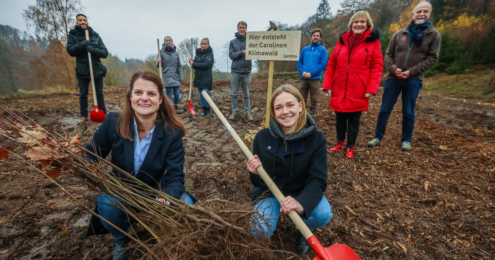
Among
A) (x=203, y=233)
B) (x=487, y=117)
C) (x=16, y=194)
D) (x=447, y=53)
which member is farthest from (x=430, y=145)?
(x=447, y=53)

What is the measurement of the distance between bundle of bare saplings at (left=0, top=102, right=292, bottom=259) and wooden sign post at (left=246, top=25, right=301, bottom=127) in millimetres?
2032

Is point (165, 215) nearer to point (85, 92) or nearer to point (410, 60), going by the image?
point (410, 60)

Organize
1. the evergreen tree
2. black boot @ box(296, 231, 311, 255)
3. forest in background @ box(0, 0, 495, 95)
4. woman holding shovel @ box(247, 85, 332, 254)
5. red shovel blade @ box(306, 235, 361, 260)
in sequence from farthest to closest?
the evergreen tree < forest in background @ box(0, 0, 495, 95) < black boot @ box(296, 231, 311, 255) < woman holding shovel @ box(247, 85, 332, 254) < red shovel blade @ box(306, 235, 361, 260)

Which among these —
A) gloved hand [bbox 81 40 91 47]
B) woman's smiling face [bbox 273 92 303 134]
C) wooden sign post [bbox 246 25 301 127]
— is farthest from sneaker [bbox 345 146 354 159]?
gloved hand [bbox 81 40 91 47]

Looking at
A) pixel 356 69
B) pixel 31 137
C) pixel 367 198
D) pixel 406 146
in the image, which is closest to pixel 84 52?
pixel 31 137

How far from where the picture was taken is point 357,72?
3203 millimetres

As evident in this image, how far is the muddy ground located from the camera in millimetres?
1903

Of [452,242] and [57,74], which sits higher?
[57,74]

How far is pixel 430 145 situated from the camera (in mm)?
3969

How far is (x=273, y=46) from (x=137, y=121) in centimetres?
237

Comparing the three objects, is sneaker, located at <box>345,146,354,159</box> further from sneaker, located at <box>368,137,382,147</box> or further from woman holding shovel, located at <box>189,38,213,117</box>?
woman holding shovel, located at <box>189,38,213,117</box>

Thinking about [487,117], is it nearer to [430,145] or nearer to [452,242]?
[430,145]

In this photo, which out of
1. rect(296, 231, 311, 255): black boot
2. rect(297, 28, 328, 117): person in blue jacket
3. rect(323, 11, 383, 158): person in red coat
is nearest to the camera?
rect(296, 231, 311, 255): black boot

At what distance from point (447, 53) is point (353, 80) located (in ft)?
63.5
